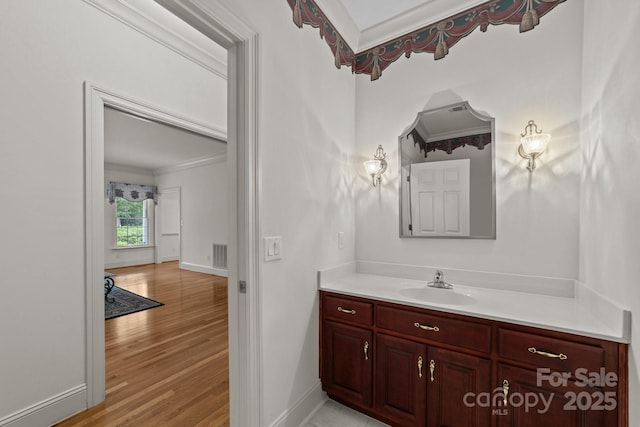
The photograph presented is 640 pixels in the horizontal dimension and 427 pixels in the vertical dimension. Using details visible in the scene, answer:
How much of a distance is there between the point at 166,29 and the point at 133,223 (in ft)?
21.2

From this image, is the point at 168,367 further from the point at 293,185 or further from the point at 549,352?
Result: the point at 549,352

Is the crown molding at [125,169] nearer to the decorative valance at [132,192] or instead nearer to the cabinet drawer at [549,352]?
the decorative valance at [132,192]

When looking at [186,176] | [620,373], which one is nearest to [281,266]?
[620,373]

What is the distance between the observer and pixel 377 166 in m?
2.18

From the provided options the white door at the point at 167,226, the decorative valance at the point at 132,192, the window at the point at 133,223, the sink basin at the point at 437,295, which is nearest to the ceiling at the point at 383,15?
the sink basin at the point at 437,295

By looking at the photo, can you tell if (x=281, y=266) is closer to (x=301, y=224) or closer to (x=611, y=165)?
(x=301, y=224)

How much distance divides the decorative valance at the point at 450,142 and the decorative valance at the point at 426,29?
2.08 feet

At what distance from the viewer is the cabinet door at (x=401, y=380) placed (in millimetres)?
1477

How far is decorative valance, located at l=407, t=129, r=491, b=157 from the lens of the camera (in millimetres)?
1841

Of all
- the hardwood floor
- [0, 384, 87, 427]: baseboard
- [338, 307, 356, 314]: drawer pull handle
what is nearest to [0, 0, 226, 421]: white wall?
[0, 384, 87, 427]: baseboard

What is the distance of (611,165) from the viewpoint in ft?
3.86

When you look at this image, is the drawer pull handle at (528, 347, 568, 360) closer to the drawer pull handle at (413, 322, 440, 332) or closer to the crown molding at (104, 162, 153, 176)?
the drawer pull handle at (413, 322, 440, 332)

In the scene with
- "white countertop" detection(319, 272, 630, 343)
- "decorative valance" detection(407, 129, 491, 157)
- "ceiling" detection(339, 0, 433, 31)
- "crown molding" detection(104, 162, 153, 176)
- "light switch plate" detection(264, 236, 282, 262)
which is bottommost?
"white countertop" detection(319, 272, 630, 343)

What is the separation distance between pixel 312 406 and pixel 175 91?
9.15ft
